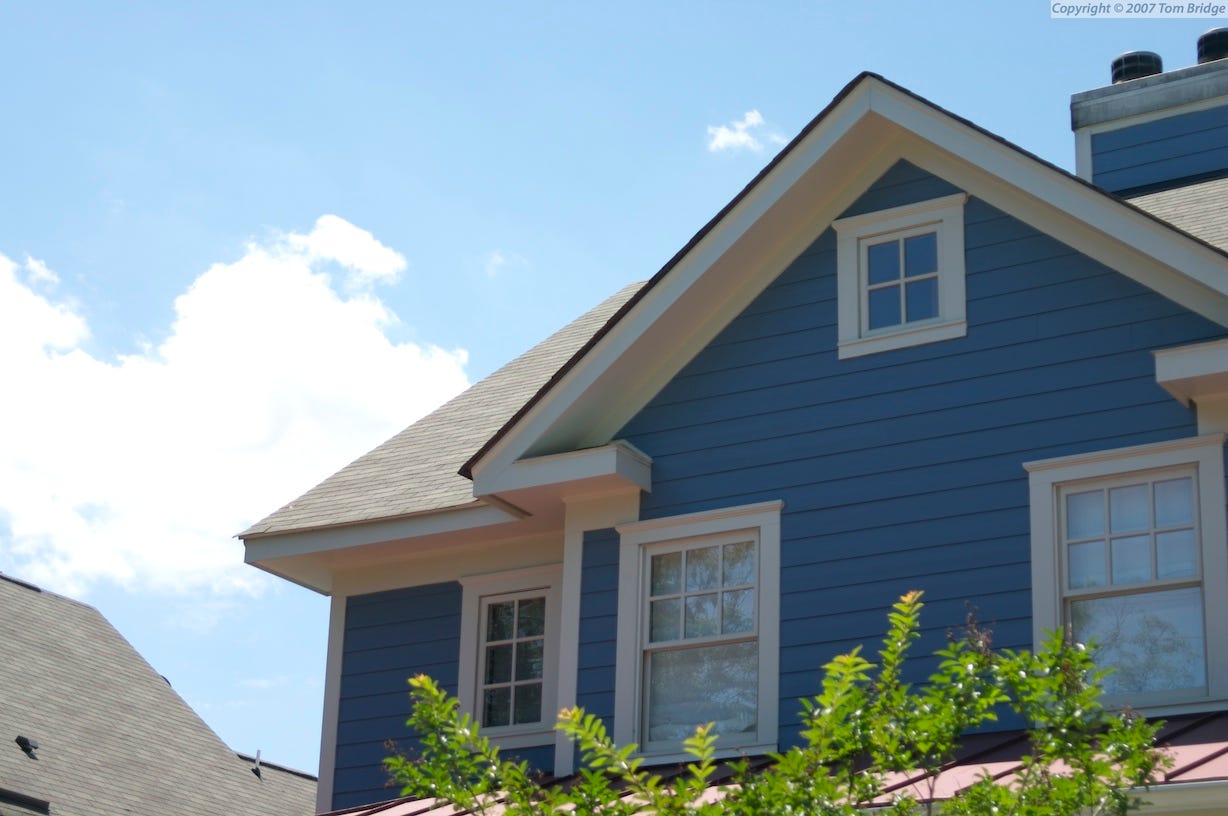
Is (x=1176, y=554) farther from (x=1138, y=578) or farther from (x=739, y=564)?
(x=739, y=564)

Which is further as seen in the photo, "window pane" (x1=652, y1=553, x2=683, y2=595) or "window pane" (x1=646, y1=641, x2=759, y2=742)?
"window pane" (x1=652, y1=553, x2=683, y2=595)

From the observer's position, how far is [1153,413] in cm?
1136

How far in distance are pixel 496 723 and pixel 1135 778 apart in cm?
664

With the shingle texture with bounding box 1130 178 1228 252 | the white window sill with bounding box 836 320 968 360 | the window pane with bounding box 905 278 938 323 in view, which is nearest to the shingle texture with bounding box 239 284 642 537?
the white window sill with bounding box 836 320 968 360

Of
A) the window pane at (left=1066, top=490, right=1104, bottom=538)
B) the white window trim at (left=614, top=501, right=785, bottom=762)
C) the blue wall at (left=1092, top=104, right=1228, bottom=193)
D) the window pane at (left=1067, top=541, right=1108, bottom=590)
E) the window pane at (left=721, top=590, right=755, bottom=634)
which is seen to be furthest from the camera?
the blue wall at (left=1092, top=104, right=1228, bottom=193)

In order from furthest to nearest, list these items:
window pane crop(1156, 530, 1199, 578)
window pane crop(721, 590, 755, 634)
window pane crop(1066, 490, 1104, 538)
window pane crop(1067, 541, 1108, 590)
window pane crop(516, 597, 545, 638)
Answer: window pane crop(516, 597, 545, 638)
window pane crop(721, 590, 755, 634)
window pane crop(1066, 490, 1104, 538)
window pane crop(1067, 541, 1108, 590)
window pane crop(1156, 530, 1199, 578)

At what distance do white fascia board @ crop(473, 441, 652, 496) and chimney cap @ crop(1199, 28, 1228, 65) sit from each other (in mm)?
9264

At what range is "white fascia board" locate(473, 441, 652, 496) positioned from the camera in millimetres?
12656

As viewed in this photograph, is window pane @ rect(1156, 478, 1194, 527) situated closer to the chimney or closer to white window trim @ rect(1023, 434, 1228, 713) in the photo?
white window trim @ rect(1023, 434, 1228, 713)

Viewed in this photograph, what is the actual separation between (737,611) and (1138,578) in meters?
2.76

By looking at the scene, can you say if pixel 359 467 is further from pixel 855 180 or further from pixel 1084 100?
pixel 1084 100

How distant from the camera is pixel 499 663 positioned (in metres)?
13.7

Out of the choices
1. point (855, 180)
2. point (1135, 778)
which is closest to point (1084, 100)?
point (855, 180)

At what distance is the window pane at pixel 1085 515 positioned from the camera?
11.4m
